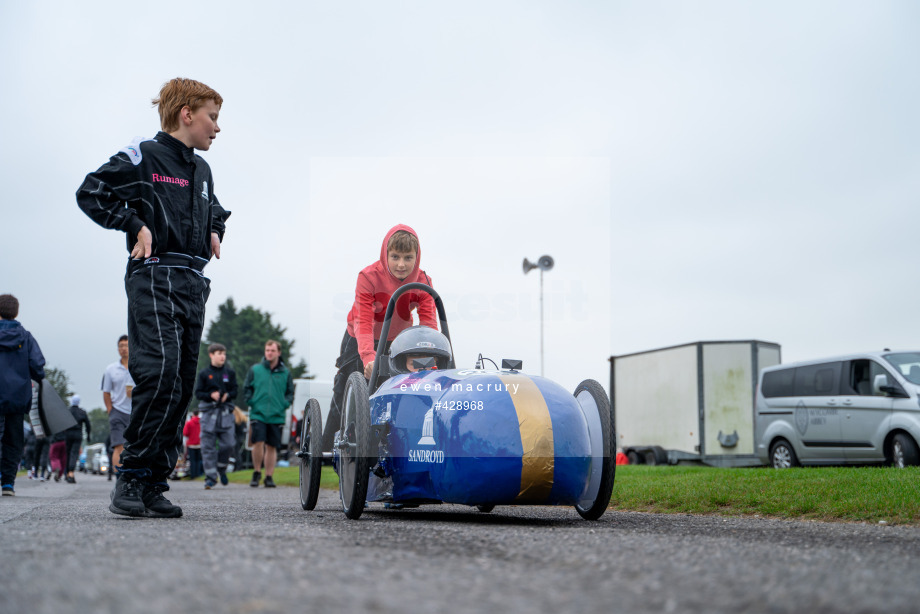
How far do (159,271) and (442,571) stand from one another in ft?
10.0

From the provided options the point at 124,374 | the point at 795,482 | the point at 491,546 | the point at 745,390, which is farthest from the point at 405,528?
the point at 745,390

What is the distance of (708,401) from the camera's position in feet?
72.4

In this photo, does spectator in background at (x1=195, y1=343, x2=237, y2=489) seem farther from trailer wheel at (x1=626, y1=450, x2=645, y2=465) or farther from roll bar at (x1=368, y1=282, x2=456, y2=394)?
trailer wheel at (x1=626, y1=450, x2=645, y2=465)

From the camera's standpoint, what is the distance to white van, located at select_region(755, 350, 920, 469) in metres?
14.3

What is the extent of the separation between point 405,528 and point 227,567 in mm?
1766

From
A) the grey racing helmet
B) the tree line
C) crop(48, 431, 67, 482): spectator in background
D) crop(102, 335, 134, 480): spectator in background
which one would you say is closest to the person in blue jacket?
crop(102, 335, 134, 480): spectator in background

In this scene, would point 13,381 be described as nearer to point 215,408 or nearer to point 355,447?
point 215,408

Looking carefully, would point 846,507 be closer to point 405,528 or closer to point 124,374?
point 405,528

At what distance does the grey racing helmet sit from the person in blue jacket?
5637 millimetres

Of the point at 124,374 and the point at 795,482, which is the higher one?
the point at 124,374

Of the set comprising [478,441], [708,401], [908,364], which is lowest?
[478,441]

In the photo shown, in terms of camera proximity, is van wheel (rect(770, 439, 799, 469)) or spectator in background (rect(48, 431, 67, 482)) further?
spectator in background (rect(48, 431, 67, 482))

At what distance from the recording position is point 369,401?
5.48m

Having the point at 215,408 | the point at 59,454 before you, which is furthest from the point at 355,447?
the point at 59,454
